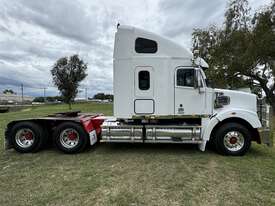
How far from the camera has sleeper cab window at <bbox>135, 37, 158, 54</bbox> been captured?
731 cm

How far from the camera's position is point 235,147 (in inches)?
282

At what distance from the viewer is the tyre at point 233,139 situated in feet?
23.2

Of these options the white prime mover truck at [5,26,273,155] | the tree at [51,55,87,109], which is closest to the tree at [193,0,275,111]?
the white prime mover truck at [5,26,273,155]

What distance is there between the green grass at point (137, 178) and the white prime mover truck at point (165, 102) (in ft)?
1.72

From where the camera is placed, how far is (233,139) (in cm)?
712

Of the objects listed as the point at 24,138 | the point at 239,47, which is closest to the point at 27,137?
the point at 24,138

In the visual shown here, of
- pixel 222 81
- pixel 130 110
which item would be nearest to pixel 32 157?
pixel 130 110

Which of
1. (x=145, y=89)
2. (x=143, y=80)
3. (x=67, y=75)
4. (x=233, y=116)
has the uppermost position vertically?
(x=67, y=75)

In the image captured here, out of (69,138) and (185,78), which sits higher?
(185,78)

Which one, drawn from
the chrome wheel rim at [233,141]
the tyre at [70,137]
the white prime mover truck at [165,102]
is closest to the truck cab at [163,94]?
the white prime mover truck at [165,102]

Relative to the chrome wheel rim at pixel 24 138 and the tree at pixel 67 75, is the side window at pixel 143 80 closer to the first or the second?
the chrome wheel rim at pixel 24 138

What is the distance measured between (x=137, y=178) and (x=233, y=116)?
140 inches

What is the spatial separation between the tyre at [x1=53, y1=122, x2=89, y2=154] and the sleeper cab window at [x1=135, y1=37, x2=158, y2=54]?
3.01 m

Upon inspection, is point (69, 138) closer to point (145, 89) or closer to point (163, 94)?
point (145, 89)
